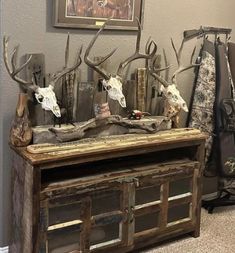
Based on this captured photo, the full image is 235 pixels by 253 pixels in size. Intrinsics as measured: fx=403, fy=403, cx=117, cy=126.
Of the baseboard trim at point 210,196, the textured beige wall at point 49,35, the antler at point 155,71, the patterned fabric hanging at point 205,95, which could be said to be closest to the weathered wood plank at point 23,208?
the textured beige wall at point 49,35

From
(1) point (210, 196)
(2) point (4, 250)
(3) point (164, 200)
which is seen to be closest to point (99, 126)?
(3) point (164, 200)

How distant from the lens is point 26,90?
224 cm

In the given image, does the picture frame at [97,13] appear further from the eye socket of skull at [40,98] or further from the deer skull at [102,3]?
the eye socket of skull at [40,98]

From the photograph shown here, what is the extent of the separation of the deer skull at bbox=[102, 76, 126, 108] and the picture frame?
35 centimetres

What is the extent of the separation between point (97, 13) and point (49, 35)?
0.33m

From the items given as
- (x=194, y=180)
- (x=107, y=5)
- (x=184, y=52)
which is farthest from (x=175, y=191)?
(x=107, y=5)

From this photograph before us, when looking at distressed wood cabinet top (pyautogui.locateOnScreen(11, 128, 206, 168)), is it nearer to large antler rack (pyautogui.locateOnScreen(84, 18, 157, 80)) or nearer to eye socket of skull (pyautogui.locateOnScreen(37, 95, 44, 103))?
eye socket of skull (pyautogui.locateOnScreen(37, 95, 44, 103))

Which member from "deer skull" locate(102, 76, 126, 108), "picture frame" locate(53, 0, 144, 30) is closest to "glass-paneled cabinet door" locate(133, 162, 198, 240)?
"deer skull" locate(102, 76, 126, 108)

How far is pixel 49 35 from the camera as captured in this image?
230 centimetres

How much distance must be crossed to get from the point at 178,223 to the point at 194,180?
0.30 meters

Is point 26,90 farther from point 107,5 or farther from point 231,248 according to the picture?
point 231,248

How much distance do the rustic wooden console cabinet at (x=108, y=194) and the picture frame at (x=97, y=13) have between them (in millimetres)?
701

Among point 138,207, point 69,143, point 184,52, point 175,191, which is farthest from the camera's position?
point 184,52

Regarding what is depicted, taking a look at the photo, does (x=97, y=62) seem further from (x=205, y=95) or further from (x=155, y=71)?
(x=205, y=95)
